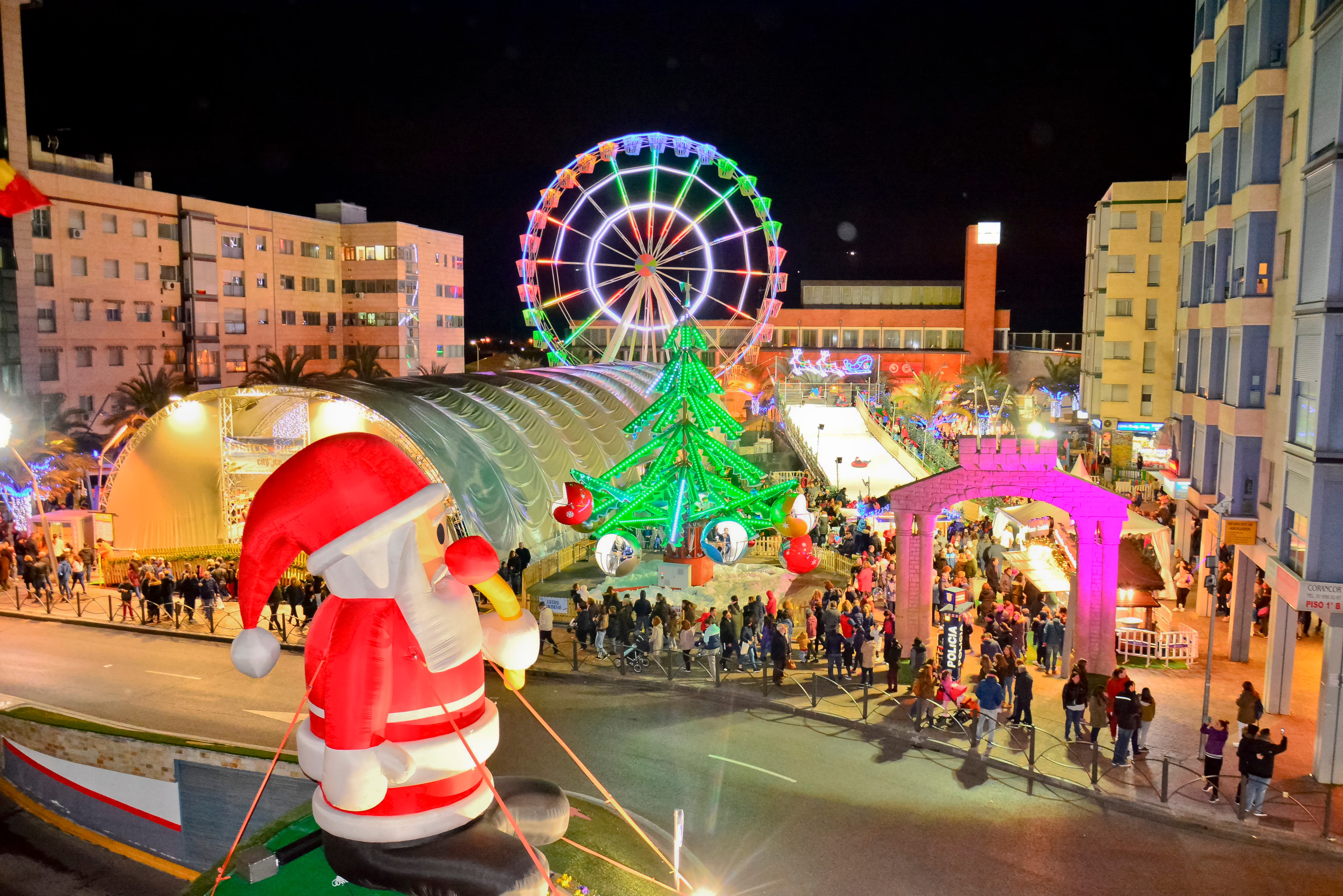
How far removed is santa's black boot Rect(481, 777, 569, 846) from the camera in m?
8.48

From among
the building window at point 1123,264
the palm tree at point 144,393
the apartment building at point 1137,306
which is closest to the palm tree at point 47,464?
the palm tree at point 144,393

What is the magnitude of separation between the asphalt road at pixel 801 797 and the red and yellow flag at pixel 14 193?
8378 millimetres

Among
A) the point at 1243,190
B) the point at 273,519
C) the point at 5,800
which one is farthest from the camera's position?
the point at 1243,190

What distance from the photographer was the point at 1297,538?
1545 centimetres

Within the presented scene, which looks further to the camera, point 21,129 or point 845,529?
point 21,129

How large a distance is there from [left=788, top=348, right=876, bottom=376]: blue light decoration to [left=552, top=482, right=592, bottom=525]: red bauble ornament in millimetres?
56163

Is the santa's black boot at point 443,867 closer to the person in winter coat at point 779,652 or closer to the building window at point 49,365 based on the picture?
the person in winter coat at point 779,652

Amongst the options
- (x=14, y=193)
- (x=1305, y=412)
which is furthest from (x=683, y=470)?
(x=14, y=193)

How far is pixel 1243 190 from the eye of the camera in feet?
63.1

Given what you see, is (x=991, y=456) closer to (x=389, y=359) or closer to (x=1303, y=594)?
(x=1303, y=594)

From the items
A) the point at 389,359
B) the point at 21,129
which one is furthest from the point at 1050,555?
the point at 389,359

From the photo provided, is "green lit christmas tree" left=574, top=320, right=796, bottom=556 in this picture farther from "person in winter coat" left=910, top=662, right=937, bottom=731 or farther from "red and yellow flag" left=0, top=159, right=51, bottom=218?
"red and yellow flag" left=0, top=159, right=51, bottom=218

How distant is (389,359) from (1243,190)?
53.9 meters

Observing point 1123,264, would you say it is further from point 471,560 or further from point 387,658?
point 387,658
